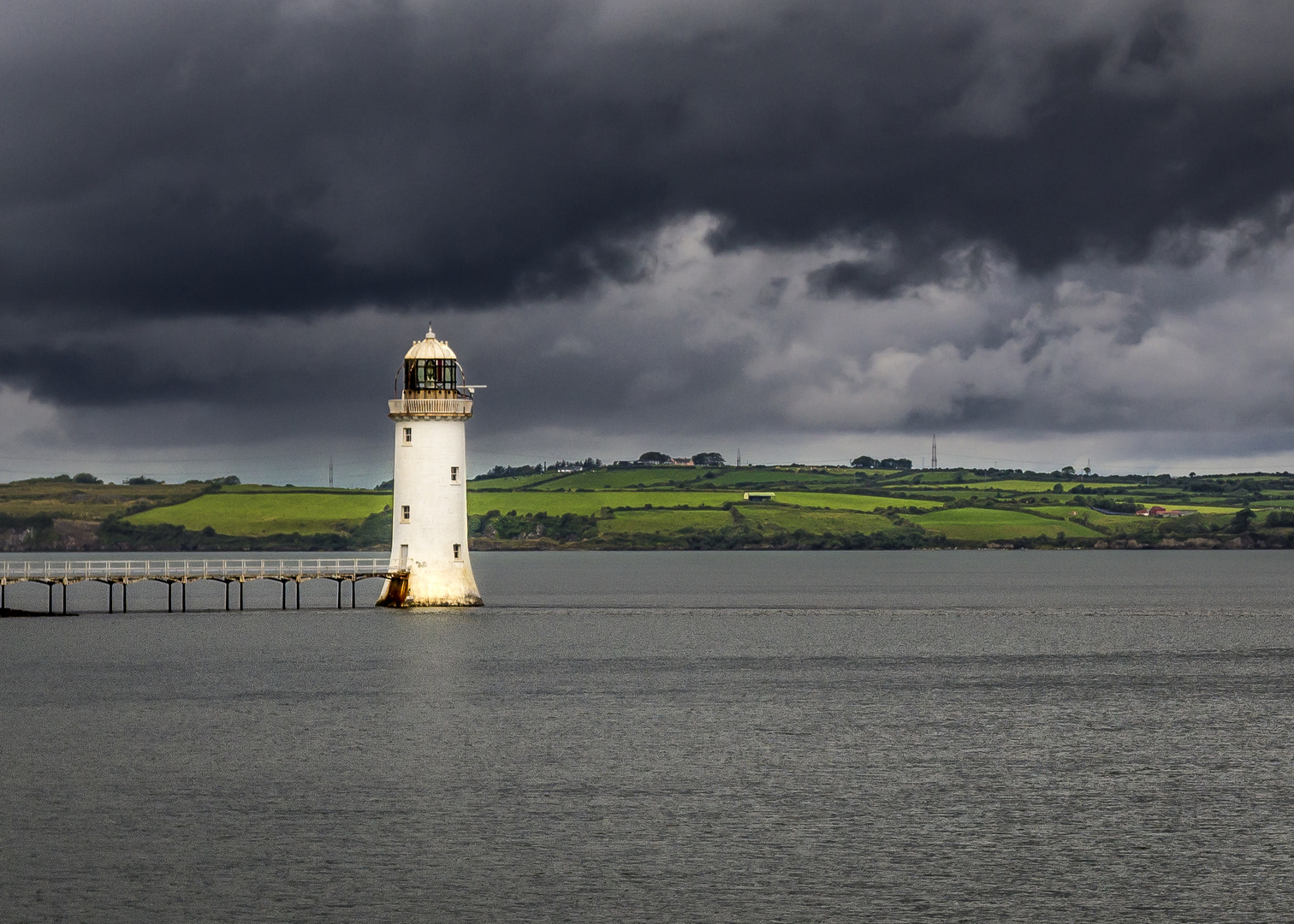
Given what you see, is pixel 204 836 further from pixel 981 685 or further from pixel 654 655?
pixel 654 655

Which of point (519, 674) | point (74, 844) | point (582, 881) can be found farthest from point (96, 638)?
point (582, 881)

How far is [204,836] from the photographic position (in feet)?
101

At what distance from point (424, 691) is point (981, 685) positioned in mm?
22155

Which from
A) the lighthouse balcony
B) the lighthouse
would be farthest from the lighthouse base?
the lighthouse balcony

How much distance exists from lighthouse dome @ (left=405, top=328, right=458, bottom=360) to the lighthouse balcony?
2.45 m

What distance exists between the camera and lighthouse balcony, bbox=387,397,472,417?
7756 cm

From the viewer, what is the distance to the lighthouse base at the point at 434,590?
7956 centimetres

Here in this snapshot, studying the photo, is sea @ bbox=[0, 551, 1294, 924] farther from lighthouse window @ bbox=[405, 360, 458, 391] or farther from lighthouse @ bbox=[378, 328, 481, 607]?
lighthouse window @ bbox=[405, 360, 458, 391]

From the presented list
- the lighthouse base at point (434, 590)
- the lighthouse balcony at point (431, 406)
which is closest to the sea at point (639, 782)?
the lighthouse base at point (434, 590)

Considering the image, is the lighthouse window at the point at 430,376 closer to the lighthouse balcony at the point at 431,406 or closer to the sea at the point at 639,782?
the lighthouse balcony at the point at 431,406

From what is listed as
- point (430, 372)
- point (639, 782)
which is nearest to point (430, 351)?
point (430, 372)

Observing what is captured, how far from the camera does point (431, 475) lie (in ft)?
254

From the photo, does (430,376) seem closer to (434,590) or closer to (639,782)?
(434,590)

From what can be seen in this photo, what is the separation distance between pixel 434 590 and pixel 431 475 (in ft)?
21.3
